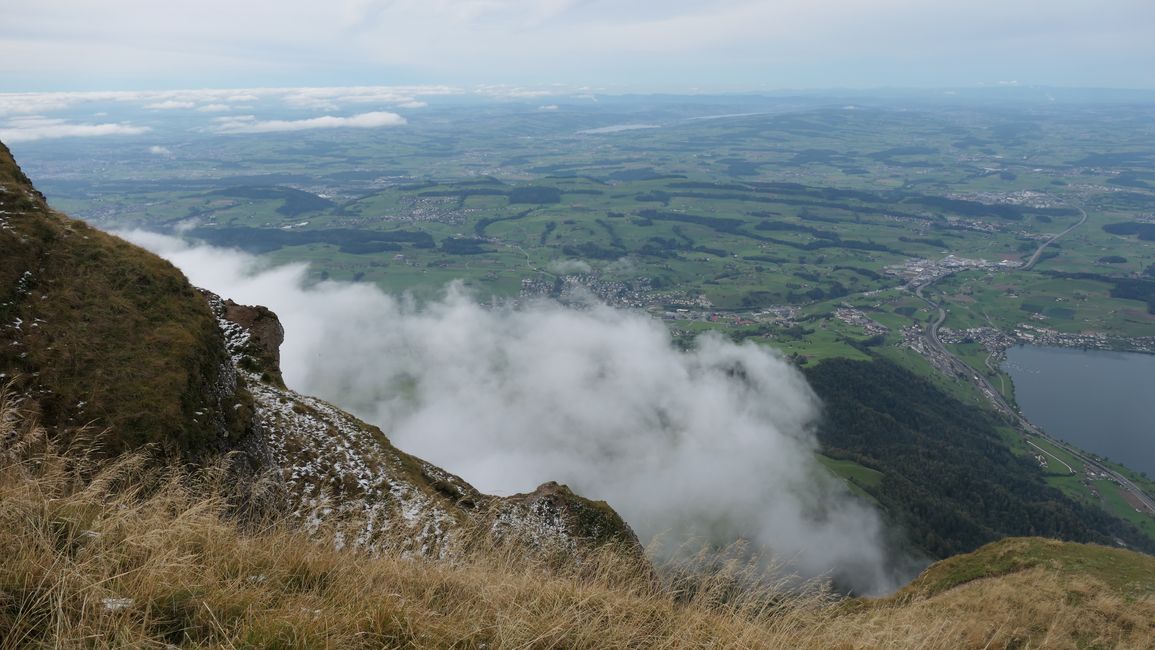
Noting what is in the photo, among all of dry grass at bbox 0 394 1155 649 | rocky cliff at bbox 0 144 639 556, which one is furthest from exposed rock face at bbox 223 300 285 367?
dry grass at bbox 0 394 1155 649

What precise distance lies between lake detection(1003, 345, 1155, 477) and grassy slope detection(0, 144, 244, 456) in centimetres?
17329

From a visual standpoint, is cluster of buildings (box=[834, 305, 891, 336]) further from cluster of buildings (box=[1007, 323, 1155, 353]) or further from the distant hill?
the distant hill

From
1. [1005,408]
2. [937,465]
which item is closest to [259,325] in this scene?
[937,465]

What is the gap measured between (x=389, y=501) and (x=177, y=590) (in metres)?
16.8

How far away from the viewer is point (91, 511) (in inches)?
287

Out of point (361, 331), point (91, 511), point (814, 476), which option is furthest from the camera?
point (361, 331)

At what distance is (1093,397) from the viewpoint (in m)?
149

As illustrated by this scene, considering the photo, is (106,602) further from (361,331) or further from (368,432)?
(361,331)

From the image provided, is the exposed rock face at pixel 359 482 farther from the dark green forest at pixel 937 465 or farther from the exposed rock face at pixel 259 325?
the dark green forest at pixel 937 465

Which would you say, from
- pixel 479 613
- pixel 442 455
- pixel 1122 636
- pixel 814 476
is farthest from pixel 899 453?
pixel 479 613

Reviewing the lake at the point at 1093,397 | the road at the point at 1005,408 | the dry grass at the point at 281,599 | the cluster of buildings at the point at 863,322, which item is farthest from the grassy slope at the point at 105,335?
the cluster of buildings at the point at 863,322

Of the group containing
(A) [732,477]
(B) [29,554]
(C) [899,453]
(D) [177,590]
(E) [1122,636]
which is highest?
(B) [29,554]

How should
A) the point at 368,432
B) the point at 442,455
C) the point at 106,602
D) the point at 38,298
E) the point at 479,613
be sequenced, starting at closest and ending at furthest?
the point at 106,602 → the point at 479,613 → the point at 38,298 → the point at 368,432 → the point at 442,455

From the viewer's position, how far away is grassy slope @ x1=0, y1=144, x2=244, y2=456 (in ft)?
50.4
